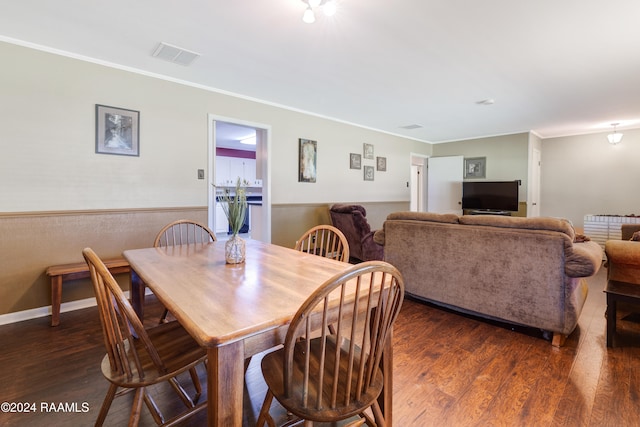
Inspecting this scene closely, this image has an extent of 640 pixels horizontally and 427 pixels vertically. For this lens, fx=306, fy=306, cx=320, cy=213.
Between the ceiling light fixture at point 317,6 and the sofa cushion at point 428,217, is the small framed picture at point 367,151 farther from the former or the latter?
the ceiling light fixture at point 317,6

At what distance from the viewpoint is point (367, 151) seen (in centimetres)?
Result: 585

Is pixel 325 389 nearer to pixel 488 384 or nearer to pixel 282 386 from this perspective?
pixel 282 386

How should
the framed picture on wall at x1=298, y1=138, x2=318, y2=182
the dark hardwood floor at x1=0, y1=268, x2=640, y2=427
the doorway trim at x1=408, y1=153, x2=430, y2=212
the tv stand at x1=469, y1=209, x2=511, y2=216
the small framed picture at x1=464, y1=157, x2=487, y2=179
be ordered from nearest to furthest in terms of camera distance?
the dark hardwood floor at x1=0, y1=268, x2=640, y2=427 → the framed picture on wall at x1=298, y1=138, x2=318, y2=182 → the tv stand at x1=469, y1=209, x2=511, y2=216 → the small framed picture at x1=464, y1=157, x2=487, y2=179 → the doorway trim at x1=408, y1=153, x2=430, y2=212

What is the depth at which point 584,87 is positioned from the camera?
3.64m

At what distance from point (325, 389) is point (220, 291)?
1.76 feet

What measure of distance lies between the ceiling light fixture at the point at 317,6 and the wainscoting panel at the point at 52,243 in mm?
2538

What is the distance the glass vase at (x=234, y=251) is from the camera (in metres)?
1.68

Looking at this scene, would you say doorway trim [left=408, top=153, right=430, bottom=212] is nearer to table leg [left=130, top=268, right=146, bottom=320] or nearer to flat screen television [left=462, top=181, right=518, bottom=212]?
flat screen television [left=462, top=181, right=518, bottom=212]

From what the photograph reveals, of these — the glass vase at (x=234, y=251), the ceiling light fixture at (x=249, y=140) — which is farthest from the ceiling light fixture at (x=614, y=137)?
the glass vase at (x=234, y=251)

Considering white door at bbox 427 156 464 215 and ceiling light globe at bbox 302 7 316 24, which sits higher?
ceiling light globe at bbox 302 7 316 24

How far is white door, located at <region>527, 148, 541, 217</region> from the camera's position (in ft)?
20.6

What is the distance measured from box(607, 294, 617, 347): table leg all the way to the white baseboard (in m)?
4.36

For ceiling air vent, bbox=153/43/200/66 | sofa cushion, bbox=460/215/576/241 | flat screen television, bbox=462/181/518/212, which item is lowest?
sofa cushion, bbox=460/215/576/241

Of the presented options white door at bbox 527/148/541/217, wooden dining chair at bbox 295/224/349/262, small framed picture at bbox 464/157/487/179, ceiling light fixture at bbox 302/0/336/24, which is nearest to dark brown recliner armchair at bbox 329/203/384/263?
wooden dining chair at bbox 295/224/349/262
